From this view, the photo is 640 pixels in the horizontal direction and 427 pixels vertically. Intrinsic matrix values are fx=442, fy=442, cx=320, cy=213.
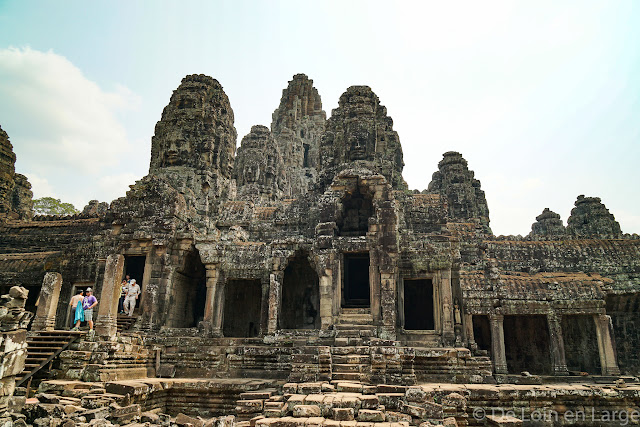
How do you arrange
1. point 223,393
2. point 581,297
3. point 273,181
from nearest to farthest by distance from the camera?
point 223,393
point 581,297
point 273,181

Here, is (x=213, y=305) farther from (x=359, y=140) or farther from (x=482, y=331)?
(x=482, y=331)

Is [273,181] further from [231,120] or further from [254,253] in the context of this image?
[254,253]

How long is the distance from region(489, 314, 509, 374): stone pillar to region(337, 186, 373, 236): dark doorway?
5.91 meters

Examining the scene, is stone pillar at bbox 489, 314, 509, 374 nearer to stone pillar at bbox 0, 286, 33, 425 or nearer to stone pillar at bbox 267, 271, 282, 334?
stone pillar at bbox 267, 271, 282, 334

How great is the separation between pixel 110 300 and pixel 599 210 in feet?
89.4

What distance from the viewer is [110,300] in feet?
42.4

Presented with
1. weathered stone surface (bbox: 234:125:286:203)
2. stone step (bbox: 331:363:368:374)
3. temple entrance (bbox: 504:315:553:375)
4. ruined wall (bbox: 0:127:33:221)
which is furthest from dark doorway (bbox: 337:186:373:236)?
ruined wall (bbox: 0:127:33:221)

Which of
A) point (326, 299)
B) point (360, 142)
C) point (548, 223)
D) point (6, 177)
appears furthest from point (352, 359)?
point (548, 223)

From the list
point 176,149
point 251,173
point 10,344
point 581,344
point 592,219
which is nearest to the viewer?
point 10,344

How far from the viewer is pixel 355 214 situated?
59.7 feet

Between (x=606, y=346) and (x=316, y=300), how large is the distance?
10.7m

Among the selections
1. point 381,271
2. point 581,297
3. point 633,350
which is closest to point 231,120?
point 381,271

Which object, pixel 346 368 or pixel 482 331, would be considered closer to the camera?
pixel 346 368

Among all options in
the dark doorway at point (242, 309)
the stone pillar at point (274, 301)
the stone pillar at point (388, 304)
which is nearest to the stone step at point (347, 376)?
the stone pillar at point (388, 304)
